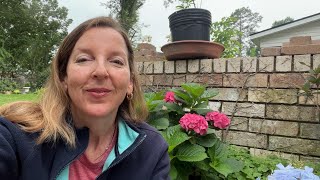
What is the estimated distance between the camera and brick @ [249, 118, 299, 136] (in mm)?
2674

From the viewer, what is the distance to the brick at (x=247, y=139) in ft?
9.26

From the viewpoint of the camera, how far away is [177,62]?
3326mm

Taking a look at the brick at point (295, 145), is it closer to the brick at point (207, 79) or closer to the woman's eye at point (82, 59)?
the brick at point (207, 79)

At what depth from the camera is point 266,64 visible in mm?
2799

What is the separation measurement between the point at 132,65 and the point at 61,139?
1.58 ft

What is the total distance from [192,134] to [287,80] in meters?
1.16

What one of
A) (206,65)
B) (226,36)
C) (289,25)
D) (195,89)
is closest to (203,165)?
(195,89)

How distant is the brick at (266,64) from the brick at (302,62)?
195 mm

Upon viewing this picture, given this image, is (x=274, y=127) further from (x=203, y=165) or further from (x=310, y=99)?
(x=203, y=165)

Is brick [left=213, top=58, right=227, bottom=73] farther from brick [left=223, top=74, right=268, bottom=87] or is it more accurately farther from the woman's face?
the woman's face

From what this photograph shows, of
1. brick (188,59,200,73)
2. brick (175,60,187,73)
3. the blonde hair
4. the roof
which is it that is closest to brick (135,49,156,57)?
brick (175,60,187,73)

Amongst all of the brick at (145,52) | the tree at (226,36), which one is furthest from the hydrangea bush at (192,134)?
the tree at (226,36)

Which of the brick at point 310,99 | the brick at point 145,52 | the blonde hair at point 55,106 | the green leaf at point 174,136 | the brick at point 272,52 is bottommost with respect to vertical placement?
the green leaf at point 174,136

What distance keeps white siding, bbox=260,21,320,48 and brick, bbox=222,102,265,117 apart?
23.2 feet
